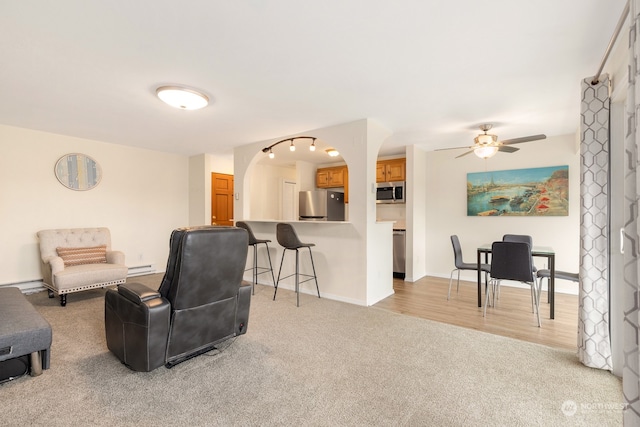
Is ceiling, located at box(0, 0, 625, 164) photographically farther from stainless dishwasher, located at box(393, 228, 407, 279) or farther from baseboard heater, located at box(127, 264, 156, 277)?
baseboard heater, located at box(127, 264, 156, 277)

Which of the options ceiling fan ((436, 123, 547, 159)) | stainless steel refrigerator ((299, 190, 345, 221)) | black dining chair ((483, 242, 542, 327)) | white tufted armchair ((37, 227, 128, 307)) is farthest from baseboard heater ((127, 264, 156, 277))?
ceiling fan ((436, 123, 547, 159))

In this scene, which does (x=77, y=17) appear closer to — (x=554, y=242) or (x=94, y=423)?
(x=94, y=423)

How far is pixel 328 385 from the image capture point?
2.09 meters

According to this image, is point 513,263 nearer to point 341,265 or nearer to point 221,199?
point 341,265

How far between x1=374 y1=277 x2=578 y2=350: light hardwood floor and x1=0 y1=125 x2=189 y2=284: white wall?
4.52 metres

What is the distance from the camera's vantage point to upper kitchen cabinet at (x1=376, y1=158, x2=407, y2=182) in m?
5.62

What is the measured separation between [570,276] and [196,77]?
4.51 meters

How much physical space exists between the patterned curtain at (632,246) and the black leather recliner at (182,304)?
216 cm

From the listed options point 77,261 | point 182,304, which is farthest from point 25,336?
point 77,261

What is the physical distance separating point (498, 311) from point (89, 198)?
6.30 m

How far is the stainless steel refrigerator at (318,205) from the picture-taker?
6.19m

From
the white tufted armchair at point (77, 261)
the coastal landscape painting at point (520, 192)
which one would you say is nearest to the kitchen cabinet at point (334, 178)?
the coastal landscape painting at point (520, 192)

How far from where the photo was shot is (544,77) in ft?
8.83

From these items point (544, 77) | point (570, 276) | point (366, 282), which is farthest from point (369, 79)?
point (570, 276)
